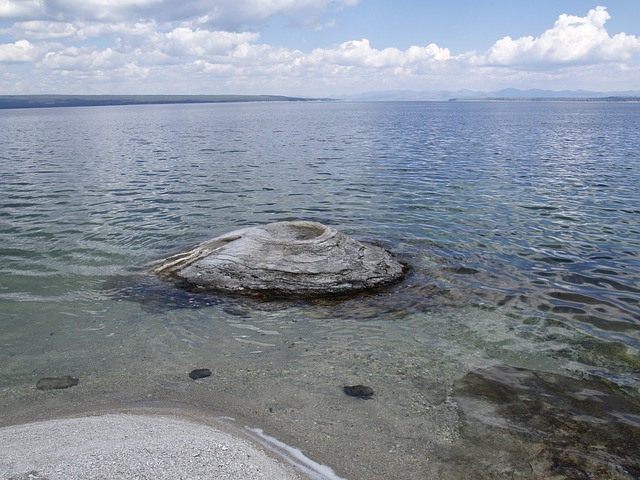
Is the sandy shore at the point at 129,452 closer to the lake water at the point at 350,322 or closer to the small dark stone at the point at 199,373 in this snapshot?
→ the lake water at the point at 350,322

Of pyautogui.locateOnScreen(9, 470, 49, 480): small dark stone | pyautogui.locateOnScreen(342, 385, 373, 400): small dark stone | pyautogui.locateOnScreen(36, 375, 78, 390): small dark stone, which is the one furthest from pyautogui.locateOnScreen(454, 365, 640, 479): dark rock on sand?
pyautogui.locateOnScreen(36, 375, 78, 390): small dark stone

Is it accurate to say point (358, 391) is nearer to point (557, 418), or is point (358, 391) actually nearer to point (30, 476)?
point (557, 418)

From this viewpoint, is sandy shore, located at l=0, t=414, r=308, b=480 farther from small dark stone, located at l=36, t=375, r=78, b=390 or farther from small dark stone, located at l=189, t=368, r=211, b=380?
small dark stone, located at l=189, t=368, r=211, b=380

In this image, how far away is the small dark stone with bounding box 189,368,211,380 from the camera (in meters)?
9.08

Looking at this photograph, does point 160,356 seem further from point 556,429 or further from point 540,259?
point 540,259

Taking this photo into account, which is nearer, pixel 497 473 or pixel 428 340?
pixel 497 473

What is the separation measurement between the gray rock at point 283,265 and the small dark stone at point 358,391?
167 inches

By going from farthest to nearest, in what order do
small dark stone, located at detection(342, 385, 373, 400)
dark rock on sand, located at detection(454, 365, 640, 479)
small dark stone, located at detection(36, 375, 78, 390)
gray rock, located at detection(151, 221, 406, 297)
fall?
gray rock, located at detection(151, 221, 406, 297), small dark stone, located at detection(36, 375, 78, 390), small dark stone, located at detection(342, 385, 373, 400), dark rock on sand, located at detection(454, 365, 640, 479)

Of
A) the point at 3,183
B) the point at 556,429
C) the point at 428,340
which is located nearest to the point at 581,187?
the point at 428,340

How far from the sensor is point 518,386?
28.7 feet

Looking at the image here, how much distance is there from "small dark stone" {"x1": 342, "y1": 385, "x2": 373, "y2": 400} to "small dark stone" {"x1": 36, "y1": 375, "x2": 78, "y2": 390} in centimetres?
503

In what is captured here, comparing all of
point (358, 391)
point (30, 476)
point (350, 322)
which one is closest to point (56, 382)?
point (30, 476)

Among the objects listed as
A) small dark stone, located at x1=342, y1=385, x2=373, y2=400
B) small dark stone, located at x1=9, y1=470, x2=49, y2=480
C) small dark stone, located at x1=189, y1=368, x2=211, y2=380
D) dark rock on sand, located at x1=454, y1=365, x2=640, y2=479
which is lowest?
dark rock on sand, located at x1=454, y1=365, x2=640, y2=479

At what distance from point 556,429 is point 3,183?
34.4 metres
